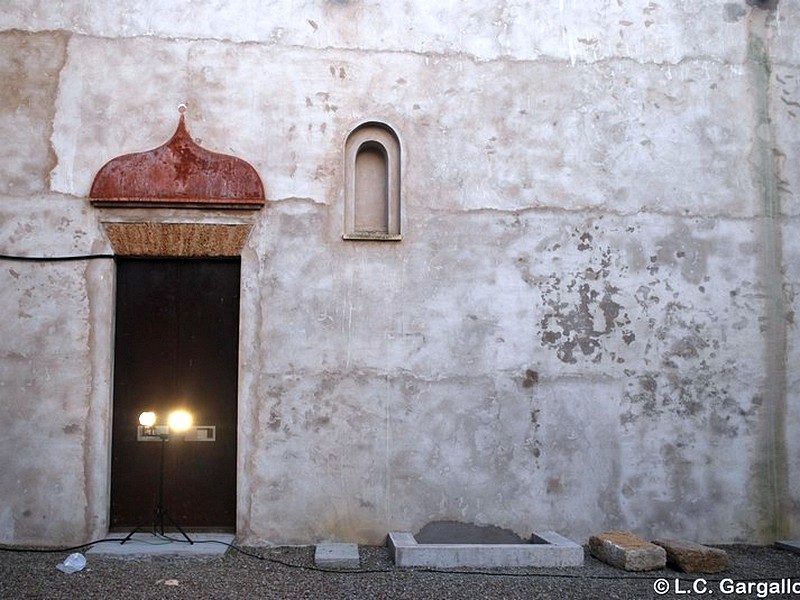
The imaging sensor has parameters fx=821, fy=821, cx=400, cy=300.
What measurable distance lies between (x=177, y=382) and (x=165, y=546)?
4.02 feet

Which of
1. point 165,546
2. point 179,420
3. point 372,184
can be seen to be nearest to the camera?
point 165,546

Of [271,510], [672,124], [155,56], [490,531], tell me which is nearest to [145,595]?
[271,510]

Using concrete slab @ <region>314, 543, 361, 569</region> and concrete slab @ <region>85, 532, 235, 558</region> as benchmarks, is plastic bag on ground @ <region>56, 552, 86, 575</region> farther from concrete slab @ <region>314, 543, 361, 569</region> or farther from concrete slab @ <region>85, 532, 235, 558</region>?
concrete slab @ <region>314, 543, 361, 569</region>

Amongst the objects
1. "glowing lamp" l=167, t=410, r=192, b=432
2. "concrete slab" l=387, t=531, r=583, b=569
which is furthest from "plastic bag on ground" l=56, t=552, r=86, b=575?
"concrete slab" l=387, t=531, r=583, b=569

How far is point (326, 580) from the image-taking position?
528 cm

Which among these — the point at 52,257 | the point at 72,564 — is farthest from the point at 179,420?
the point at 52,257

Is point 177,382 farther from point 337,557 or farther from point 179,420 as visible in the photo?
point 337,557

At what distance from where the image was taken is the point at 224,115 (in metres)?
6.41

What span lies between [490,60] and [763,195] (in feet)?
8.29

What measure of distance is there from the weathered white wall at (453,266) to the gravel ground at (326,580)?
0.54 m

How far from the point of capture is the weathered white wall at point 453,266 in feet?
20.3

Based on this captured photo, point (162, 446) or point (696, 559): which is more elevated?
point (162, 446)

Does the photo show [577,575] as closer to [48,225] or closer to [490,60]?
[490,60]

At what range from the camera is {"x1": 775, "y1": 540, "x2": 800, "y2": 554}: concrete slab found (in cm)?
627
